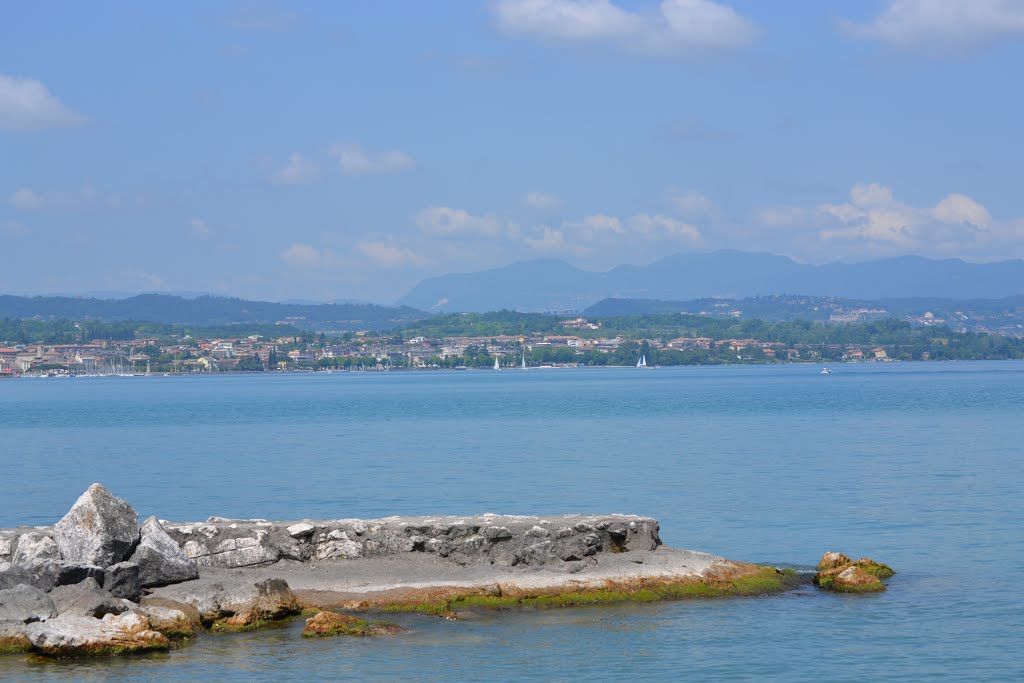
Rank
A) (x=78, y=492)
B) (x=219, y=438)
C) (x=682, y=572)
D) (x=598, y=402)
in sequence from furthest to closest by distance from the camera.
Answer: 1. (x=598, y=402)
2. (x=219, y=438)
3. (x=78, y=492)
4. (x=682, y=572)

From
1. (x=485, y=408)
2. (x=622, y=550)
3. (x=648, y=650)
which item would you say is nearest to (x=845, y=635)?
(x=648, y=650)

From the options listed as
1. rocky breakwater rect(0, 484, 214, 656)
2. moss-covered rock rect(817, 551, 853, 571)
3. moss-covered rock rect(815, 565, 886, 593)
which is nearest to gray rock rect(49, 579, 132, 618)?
rocky breakwater rect(0, 484, 214, 656)

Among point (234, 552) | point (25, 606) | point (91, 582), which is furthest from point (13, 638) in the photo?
point (234, 552)

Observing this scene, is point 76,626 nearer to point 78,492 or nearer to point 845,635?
point 845,635

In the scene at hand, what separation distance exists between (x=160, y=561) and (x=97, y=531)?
1.05 metres

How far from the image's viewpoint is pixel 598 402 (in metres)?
104

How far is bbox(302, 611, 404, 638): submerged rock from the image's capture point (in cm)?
1823

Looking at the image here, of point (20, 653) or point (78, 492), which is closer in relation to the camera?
point (20, 653)

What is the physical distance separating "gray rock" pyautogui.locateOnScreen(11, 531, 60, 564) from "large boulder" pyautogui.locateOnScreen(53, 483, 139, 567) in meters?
0.13

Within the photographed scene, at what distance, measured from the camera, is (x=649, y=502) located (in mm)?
33156

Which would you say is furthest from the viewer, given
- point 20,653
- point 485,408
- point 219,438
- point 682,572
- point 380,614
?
point 485,408

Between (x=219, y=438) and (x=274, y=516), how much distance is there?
34373 millimetres

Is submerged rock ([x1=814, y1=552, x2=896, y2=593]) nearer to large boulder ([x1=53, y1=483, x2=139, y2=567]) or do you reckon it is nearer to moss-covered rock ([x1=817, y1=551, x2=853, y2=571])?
moss-covered rock ([x1=817, y1=551, x2=853, y2=571])

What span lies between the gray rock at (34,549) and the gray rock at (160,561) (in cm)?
116
